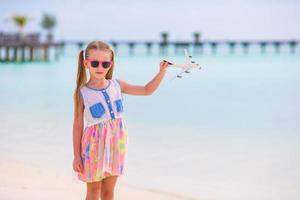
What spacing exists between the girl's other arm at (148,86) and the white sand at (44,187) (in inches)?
42.4

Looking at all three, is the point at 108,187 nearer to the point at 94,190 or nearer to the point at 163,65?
the point at 94,190

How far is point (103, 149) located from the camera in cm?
325

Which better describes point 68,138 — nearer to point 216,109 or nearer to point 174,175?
point 174,175

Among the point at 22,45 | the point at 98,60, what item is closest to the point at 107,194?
the point at 98,60

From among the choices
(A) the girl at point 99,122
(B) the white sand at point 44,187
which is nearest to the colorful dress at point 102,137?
(A) the girl at point 99,122

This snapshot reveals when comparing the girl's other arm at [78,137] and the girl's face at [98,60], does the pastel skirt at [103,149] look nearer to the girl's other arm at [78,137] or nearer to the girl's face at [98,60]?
the girl's other arm at [78,137]

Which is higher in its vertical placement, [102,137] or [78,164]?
[102,137]

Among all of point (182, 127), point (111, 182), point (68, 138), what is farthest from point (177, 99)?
point (111, 182)

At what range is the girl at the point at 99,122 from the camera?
3264 mm

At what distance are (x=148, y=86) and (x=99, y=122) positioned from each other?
13.0 inches

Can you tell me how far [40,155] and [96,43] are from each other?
451 cm

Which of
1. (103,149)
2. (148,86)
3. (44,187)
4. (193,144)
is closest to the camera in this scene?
(103,149)

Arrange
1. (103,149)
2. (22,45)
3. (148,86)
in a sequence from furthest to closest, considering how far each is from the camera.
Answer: (22,45) → (148,86) → (103,149)

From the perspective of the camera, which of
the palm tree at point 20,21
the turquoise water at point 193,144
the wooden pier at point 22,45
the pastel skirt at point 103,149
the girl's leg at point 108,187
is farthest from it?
the palm tree at point 20,21
